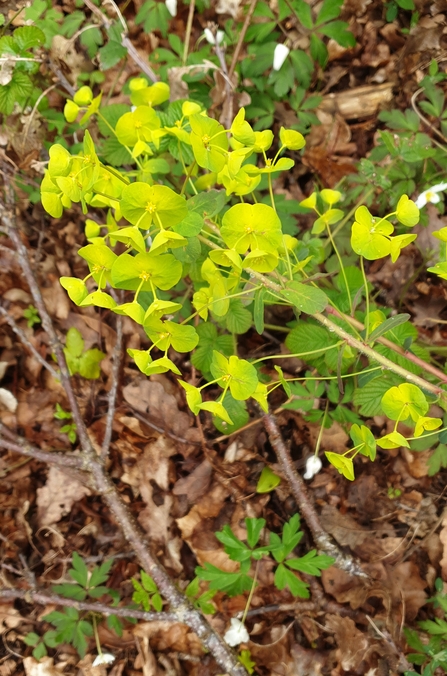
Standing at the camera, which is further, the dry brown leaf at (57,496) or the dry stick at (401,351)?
the dry brown leaf at (57,496)

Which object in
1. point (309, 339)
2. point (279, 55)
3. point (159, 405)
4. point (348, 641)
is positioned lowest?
point (348, 641)

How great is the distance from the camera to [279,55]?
7.23 feet

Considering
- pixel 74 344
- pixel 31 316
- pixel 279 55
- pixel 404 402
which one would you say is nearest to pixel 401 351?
pixel 404 402

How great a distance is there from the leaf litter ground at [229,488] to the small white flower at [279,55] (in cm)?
26

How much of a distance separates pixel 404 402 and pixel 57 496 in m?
1.83

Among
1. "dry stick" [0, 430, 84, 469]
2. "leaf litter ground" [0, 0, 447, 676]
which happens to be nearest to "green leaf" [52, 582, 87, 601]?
"leaf litter ground" [0, 0, 447, 676]

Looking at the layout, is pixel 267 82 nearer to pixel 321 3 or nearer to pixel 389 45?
pixel 321 3

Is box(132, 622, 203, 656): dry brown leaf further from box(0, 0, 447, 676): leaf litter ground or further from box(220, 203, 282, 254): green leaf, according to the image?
box(220, 203, 282, 254): green leaf

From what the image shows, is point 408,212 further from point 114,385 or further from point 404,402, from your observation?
point 114,385

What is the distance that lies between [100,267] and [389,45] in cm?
220

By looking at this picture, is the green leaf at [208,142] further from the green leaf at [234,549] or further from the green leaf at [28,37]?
the green leaf at [234,549]

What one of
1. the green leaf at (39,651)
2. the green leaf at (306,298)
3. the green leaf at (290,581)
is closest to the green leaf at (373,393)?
the green leaf at (306,298)

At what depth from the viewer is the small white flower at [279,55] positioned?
219cm

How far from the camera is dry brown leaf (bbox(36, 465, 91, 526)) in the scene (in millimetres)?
2438
